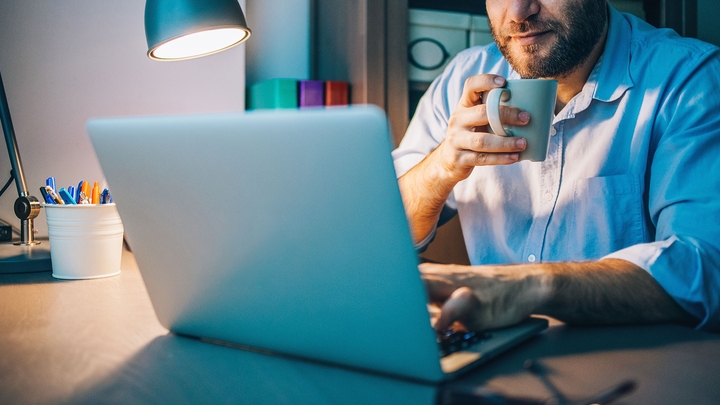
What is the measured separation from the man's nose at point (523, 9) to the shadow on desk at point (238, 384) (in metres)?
0.88

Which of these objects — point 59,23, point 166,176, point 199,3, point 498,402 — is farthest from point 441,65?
point 498,402

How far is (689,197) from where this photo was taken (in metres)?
0.85

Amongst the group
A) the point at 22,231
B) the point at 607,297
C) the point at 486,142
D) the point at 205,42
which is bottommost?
the point at 22,231

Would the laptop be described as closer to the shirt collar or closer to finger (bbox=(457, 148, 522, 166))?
finger (bbox=(457, 148, 522, 166))

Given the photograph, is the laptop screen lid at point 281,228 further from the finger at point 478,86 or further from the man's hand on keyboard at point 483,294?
the finger at point 478,86

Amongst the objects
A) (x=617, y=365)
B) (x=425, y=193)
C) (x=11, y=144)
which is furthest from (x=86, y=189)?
(x=617, y=365)

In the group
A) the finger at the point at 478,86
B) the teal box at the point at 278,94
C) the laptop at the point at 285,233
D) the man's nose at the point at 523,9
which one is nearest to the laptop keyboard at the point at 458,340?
the laptop at the point at 285,233

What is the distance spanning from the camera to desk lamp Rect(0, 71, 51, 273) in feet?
3.21

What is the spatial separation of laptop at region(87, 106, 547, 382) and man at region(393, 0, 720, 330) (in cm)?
15

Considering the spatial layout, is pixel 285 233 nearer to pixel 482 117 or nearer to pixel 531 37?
pixel 482 117

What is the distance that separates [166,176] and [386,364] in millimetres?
246

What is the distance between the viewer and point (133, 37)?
1.46 m

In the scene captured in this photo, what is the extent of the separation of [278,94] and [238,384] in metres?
1.18

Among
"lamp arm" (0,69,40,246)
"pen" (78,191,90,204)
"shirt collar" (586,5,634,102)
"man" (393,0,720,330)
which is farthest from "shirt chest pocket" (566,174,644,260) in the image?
"lamp arm" (0,69,40,246)
